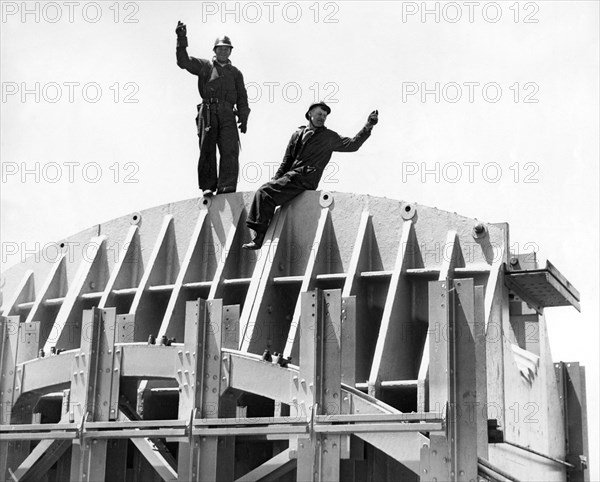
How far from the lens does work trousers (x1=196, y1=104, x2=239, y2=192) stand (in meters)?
19.5

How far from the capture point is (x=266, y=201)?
58.9 feet

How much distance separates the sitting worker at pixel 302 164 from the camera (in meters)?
17.9

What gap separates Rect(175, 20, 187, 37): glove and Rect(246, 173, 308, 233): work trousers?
307 centimetres

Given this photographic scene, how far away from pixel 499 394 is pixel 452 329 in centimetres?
311

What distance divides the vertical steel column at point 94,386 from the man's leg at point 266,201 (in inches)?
135

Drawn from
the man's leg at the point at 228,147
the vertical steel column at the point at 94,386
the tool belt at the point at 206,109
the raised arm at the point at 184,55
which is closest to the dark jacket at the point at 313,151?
the man's leg at the point at 228,147

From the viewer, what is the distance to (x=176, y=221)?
763 inches

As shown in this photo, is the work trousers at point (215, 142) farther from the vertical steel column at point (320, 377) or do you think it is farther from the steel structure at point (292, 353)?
the vertical steel column at point (320, 377)

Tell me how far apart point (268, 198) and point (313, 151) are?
1059 millimetres

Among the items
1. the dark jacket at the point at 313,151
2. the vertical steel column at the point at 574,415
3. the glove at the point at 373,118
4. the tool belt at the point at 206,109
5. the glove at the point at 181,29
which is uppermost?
the glove at the point at 181,29

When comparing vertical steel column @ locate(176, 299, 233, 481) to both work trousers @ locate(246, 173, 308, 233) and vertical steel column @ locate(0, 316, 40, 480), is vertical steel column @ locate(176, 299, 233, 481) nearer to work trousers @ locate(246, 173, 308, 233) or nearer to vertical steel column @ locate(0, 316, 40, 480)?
vertical steel column @ locate(0, 316, 40, 480)

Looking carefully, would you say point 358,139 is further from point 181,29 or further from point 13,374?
point 13,374

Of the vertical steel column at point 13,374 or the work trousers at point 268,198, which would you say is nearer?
the vertical steel column at point 13,374

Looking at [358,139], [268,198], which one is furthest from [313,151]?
[268,198]
